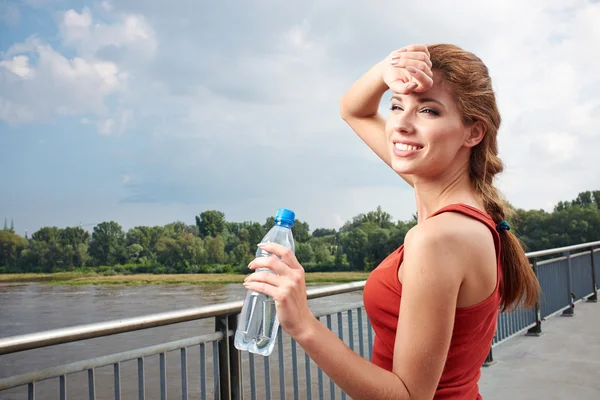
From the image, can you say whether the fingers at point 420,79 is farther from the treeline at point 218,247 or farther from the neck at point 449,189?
the treeline at point 218,247

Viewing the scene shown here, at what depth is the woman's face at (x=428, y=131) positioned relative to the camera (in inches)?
37.9

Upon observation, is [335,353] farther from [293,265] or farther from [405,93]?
[405,93]

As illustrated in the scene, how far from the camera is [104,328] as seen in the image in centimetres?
159

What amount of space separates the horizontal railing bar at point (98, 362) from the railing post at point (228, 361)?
0.02m

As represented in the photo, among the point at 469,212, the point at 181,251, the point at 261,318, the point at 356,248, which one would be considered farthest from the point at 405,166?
the point at 181,251

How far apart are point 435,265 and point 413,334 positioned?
0.34 ft

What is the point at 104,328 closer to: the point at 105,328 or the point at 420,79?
the point at 105,328

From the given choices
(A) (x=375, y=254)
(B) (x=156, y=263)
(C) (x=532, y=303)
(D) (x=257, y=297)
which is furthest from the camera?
(B) (x=156, y=263)

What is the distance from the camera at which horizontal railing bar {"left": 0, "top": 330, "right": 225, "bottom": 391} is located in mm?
1482

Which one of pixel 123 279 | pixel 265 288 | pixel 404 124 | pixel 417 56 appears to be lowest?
pixel 123 279

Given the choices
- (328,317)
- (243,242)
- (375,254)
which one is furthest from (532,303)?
(243,242)

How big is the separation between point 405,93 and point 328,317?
1847 mm

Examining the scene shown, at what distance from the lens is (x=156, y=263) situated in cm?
8169

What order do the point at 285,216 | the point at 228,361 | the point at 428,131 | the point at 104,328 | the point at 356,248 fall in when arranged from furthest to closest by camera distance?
the point at 356,248 → the point at 228,361 → the point at 104,328 → the point at 428,131 → the point at 285,216
